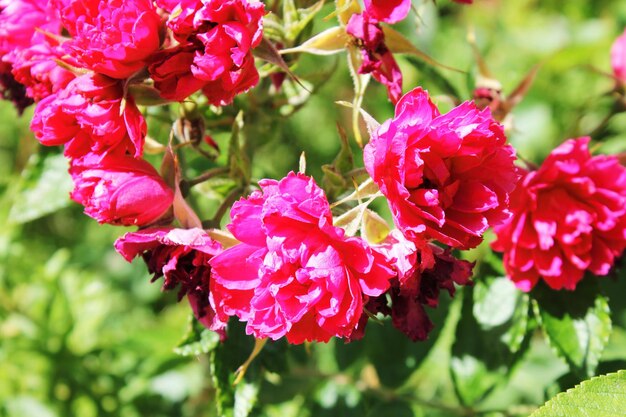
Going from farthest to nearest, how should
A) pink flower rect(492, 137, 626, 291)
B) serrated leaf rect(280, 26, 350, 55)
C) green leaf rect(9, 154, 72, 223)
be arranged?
green leaf rect(9, 154, 72, 223) → pink flower rect(492, 137, 626, 291) → serrated leaf rect(280, 26, 350, 55)

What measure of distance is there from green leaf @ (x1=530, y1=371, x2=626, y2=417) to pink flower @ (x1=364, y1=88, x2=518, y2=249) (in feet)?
0.88

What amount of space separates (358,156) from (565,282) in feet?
2.28

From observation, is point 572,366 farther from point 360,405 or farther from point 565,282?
point 360,405

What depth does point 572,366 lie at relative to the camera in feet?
4.60

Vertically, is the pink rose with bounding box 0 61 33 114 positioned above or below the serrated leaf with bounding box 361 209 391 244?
below

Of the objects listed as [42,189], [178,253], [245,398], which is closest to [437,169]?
[178,253]

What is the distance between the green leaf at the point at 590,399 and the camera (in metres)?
1.11

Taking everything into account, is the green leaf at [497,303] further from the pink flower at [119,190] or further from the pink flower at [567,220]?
the pink flower at [119,190]

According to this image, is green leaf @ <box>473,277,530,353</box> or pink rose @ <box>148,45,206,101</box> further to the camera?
green leaf @ <box>473,277,530,353</box>

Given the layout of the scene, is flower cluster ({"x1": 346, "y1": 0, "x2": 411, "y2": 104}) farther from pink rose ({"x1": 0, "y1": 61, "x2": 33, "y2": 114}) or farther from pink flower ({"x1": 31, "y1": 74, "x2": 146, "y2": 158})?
pink rose ({"x1": 0, "y1": 61, "x2": 33, "y2": 114})

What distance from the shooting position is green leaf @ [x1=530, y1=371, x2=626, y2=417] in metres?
1.11

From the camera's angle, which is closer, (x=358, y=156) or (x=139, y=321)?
(x=358, y=156)

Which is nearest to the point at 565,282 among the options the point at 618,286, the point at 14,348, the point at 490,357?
the point at 490,357

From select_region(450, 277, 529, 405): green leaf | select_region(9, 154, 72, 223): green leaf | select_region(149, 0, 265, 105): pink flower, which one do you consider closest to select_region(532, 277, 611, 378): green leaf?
select_region(450, 277, 529, 405): green leaf
